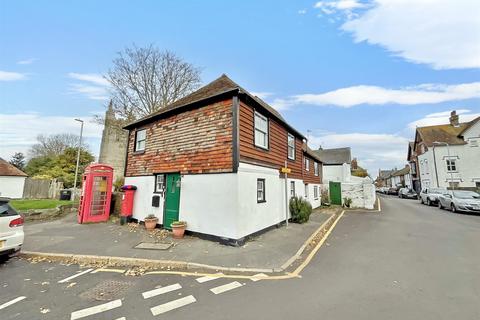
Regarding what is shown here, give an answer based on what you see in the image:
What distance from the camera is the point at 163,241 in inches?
317

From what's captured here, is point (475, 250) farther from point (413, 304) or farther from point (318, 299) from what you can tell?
point (318, 299)

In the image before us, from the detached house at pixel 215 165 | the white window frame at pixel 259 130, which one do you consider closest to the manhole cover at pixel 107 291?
the detached house at pixel 215 165

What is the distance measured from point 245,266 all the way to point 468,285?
4819mm

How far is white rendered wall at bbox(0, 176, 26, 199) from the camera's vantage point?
24.0 m

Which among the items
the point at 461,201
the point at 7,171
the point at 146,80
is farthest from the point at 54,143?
the point at 461,201

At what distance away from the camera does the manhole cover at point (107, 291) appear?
422cm

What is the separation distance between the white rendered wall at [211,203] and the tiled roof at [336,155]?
30.1m

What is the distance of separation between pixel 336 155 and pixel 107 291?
3876 centimetres

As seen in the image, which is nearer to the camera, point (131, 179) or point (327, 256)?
point (327, 256)

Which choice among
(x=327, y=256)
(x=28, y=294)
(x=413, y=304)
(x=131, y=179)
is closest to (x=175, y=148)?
(x=131, y=179)

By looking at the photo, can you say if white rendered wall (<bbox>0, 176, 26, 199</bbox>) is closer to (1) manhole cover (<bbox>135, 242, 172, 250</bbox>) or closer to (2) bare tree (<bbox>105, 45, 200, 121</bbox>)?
(2) bare tree (<bbox>105, 45, 200, 121</bbox>)

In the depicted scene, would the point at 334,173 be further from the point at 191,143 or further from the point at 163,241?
the point at 163,241

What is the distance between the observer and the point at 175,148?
10.3 meters

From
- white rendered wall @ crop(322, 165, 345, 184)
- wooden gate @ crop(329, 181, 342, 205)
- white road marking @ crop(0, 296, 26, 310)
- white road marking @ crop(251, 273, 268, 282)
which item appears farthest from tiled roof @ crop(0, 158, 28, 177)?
white rendered wall @ crop(322, 165, 345, 184)
